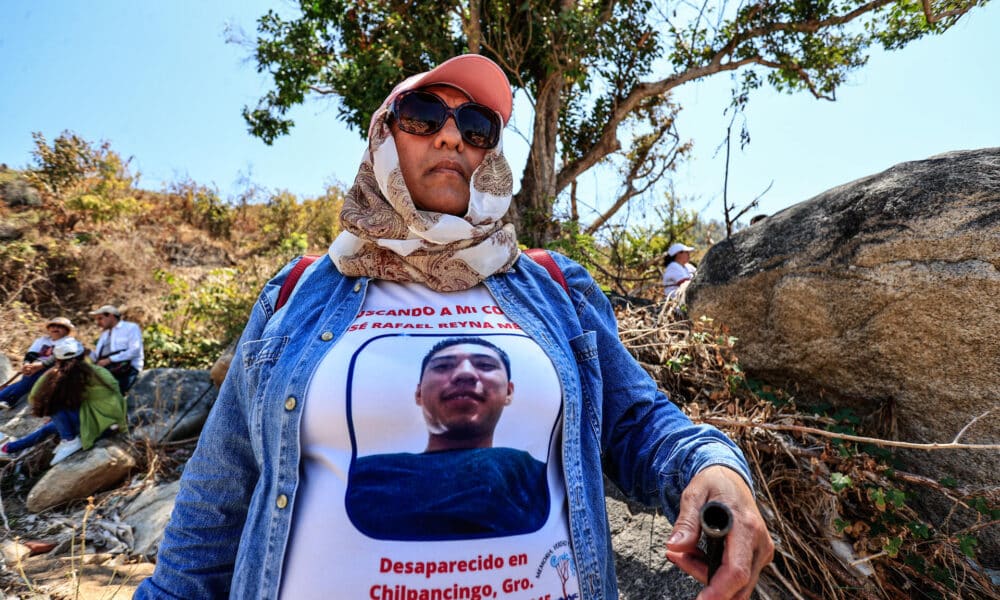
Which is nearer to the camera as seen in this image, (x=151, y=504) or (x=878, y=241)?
(x=878, y=241)

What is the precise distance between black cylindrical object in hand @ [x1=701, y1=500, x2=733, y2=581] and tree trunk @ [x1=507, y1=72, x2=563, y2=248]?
7568mm

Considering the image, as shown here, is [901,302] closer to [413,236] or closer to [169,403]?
[413,236]

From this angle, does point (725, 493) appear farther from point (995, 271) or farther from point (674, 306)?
point (674, 306)

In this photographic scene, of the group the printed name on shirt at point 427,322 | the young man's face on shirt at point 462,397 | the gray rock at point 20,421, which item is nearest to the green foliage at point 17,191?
the gray rock at point 20,421

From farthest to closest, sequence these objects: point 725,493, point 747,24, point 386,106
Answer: point 747,24 → point 386,106 → point 725,493

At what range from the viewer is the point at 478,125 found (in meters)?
1.58

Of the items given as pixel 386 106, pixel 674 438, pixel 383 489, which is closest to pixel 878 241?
pixel 674 438

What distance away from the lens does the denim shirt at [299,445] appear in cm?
114

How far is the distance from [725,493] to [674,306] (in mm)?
2404

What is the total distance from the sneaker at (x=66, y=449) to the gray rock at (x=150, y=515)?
148 cm

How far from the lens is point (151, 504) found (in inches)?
195

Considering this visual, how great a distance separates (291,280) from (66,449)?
6.67 metres

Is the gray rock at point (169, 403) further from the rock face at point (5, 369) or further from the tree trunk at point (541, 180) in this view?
the tree trunk at point (541, 180)

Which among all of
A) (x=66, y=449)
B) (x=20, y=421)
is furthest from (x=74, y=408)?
(x=20, y=421)
